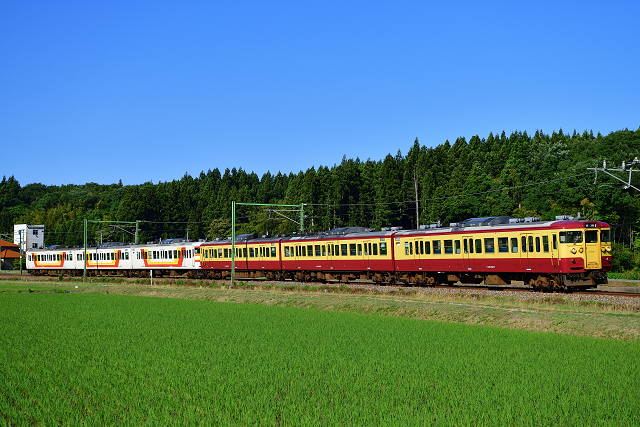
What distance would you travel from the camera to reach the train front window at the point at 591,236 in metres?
29.2

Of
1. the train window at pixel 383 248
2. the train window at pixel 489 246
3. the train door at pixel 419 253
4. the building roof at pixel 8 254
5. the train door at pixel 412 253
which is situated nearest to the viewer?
the train window at pixel 489 246

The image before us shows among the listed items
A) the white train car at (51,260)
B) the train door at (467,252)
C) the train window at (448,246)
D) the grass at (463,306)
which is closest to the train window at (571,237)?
the grass at (463,306)

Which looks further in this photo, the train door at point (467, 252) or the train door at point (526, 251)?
the train door at point (467, 252)

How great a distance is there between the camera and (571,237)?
2900 cm

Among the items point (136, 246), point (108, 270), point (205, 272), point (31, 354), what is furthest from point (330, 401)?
point (108, 270)

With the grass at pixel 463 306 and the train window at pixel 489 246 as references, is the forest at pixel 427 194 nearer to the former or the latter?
the grass at pixel 463 306

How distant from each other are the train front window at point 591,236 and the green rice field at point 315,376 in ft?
34.9

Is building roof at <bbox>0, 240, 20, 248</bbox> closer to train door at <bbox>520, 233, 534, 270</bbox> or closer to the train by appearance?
the train

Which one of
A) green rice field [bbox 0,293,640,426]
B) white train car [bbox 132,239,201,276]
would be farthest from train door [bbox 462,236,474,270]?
white train car [bbox 132,239,201,276]

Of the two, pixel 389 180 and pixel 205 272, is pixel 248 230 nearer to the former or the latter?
pixel 389 180

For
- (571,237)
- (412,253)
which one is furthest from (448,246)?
(571,237)

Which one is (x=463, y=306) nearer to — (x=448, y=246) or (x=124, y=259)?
(x=448, y=246)

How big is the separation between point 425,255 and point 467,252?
3408 millimetres

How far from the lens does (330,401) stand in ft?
36.3
